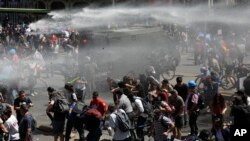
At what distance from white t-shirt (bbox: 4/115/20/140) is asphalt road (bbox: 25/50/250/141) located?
2.52m

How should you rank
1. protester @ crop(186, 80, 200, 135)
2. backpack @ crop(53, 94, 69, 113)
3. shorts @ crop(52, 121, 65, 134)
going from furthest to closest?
protester @ crop(186, 80, 200, 135) < shorts @ crop(52, 121, 65, 134) < backpack @ crop(53, 94, 69, 113)

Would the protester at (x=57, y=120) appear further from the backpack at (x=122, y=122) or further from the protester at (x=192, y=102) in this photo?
the protester at (x=192, y=102)

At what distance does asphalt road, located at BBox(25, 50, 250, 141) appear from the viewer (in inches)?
572

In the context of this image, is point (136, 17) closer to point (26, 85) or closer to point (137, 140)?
point (26, 85)

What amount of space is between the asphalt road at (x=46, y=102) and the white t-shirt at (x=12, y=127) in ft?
8.28

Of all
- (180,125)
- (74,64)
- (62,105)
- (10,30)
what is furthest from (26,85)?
(10,30)

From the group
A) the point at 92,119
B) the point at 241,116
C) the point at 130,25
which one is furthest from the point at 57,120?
the point at 130,25

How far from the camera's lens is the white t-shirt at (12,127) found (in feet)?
37.5

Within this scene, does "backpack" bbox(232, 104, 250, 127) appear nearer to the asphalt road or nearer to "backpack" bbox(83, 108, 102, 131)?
"backpack" bbox(83, 108, 102, 131)

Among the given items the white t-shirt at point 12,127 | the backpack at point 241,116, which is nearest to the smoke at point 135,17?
Answer: the white t-shirt at point 12,127

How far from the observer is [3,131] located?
37.1 feet

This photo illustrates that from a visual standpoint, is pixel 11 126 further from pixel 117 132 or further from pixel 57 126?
pixel 117 132

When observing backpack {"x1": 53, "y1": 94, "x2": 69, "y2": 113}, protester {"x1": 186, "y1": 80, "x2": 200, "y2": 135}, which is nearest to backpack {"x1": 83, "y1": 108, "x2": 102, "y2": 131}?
backpack {"x1": 53, "y1": 94, "x2": 69, "y2": 113}

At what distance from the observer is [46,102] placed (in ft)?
61.0
